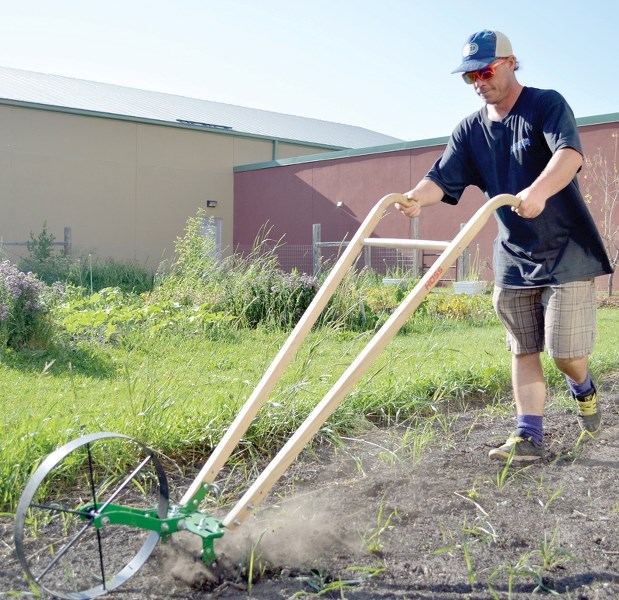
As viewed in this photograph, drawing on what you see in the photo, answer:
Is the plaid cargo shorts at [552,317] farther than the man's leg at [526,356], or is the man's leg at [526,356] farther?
the man's leg at [526,356]

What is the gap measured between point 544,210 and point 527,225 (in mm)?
99

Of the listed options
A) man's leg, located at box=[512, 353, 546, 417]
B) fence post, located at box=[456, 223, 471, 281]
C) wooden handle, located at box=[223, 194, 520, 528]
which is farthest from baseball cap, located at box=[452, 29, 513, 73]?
fence post, located at box=[456, 223, 471, 281]

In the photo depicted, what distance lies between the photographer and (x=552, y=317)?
3.53 m

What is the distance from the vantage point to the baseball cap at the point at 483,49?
131 inches

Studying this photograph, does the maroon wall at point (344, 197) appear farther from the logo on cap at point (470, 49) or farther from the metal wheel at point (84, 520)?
the metal wheel at point (84, 520)

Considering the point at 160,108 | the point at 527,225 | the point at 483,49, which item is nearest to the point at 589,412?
the point at 527,225

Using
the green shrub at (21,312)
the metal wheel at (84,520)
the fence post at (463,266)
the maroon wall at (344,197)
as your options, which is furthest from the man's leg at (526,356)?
the maroon wall at (344,197)

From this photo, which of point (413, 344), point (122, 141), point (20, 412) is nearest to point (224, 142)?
point (122, 141)

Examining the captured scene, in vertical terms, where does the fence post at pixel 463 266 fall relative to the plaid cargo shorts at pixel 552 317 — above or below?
above

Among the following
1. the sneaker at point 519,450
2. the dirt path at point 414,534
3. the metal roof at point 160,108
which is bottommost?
the dirt path at point 414,534

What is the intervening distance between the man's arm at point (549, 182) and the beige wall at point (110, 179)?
670 inches

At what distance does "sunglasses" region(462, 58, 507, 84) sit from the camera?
11.1 feet

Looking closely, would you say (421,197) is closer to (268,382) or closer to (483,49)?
(483,49)

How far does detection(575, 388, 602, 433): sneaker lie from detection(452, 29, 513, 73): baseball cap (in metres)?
1.67
